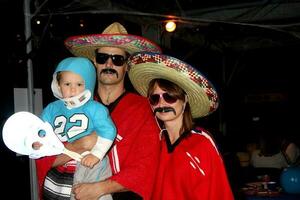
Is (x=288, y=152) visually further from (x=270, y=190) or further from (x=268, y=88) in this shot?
(x=268, y=88)

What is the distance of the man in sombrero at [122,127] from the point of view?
90.7 inches

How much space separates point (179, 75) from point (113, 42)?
1.76 feet

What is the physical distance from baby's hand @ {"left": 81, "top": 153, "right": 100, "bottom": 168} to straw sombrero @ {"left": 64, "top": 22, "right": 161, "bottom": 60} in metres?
0.84

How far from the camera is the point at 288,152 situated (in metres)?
5.64

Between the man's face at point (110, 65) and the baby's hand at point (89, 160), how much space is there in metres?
0.58

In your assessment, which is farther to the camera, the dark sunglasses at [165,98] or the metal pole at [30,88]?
the metal pole at [30,88]

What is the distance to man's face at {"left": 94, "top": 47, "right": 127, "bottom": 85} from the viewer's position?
104 inches

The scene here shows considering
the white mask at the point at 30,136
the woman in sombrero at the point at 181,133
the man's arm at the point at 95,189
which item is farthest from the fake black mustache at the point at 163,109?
the white mask at the point at 30,136

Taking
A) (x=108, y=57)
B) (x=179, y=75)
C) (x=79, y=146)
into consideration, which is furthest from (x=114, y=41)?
(x=79, y=146)

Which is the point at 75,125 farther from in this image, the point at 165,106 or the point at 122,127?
the point at 165,106

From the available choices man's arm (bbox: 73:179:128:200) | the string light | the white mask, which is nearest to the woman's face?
man's arm (bbox: 73:179:128:200)

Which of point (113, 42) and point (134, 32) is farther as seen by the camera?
point (134, 32)

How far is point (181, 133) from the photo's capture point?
2.63 m

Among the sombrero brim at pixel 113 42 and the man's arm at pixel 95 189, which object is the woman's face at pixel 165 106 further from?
the man's arm at pixel 95 189
